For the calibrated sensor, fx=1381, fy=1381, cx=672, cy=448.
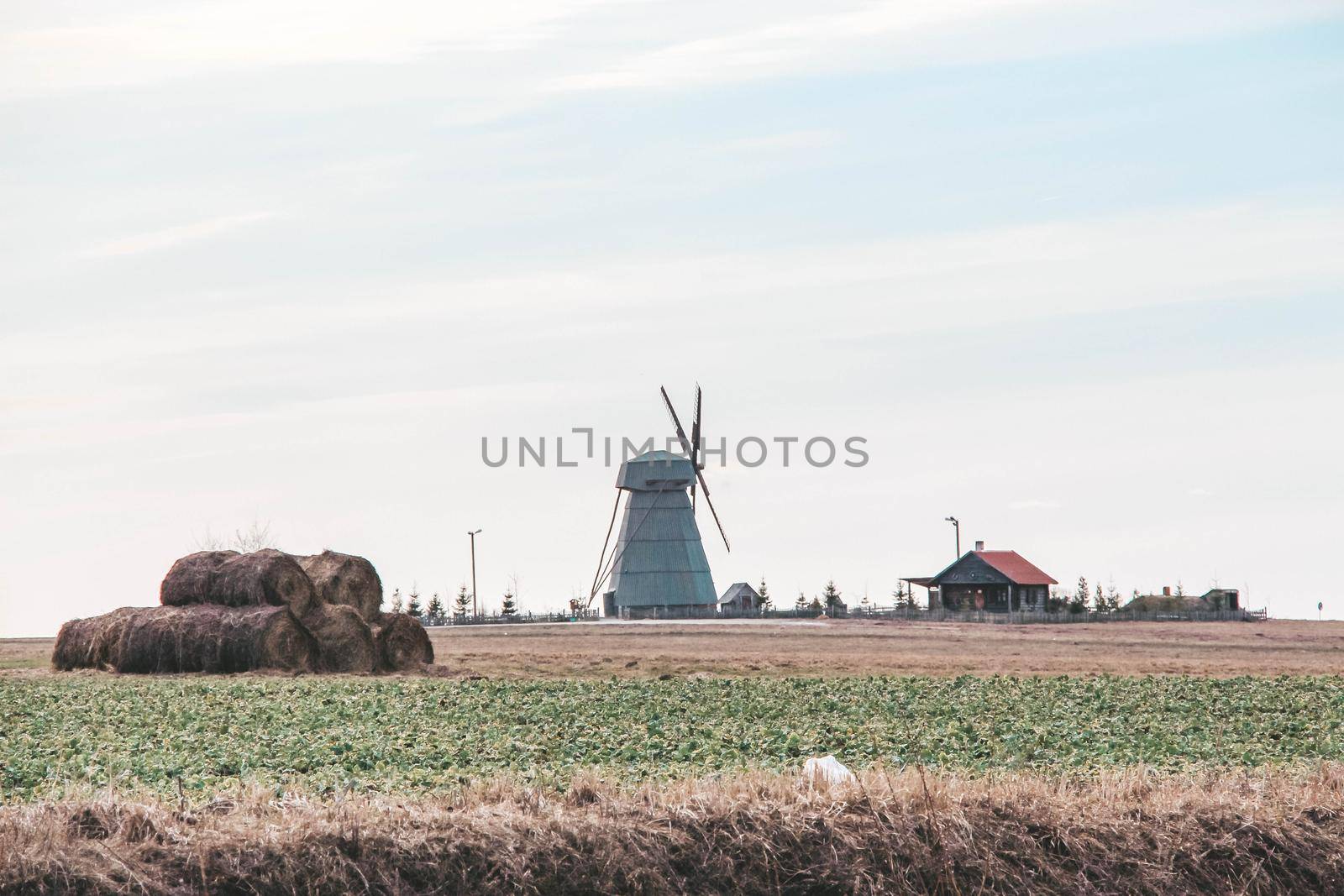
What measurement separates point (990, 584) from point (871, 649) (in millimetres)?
43431

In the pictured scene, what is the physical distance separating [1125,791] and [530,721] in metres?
12.4

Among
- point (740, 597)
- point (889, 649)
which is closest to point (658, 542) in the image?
point (740, 597)

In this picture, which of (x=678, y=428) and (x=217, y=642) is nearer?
(x=217, y=642)

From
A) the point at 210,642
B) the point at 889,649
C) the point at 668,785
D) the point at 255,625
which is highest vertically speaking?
the point at 255,625

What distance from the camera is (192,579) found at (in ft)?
128

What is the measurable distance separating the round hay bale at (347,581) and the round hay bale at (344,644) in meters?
1.48

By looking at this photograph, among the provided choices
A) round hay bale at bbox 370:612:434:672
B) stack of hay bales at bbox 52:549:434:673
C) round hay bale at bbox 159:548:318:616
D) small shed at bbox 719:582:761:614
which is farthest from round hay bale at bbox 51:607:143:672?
small shed at bbox 719:582:761:614

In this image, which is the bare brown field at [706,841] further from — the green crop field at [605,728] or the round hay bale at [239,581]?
the round hay bale at [239,581]

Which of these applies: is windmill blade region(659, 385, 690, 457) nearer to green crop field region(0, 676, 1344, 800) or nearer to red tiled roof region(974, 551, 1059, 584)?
red tiled roof region(974, 551, 1059, 584)

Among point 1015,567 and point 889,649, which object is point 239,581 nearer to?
point 889,649

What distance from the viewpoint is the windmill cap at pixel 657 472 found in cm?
8862

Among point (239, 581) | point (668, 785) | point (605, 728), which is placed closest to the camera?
point (668, 785)

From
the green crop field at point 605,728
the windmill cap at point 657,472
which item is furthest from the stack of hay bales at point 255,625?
the windmill cap at point 657,472

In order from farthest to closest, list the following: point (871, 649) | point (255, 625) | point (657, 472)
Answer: point (657, 472) < point (871, 649) < point (255, 625)
